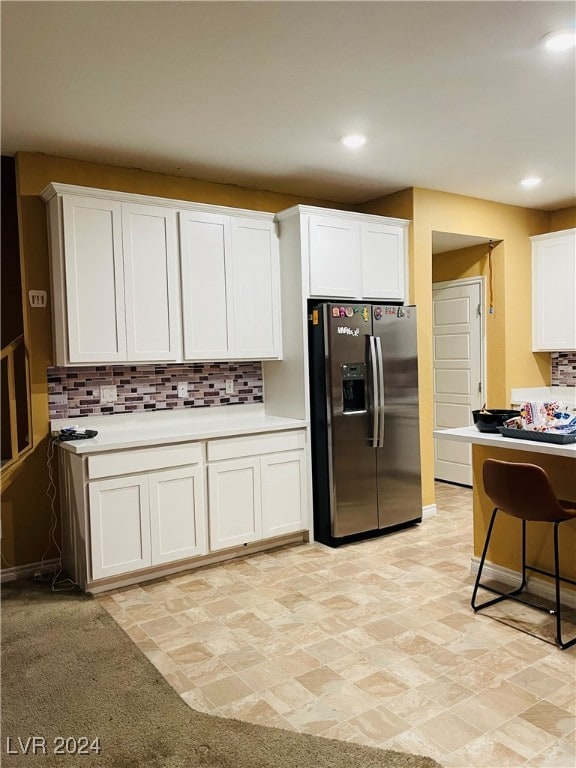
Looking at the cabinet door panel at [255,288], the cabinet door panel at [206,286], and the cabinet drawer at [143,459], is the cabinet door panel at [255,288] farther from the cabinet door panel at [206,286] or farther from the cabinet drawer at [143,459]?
the cabinet drawer at [143,459]

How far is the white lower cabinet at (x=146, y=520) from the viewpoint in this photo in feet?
11.3

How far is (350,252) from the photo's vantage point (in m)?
4.48

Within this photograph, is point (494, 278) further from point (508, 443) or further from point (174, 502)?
point (174, 502)

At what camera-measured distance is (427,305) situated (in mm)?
4855

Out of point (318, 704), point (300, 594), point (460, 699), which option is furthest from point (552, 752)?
point (300, 594)

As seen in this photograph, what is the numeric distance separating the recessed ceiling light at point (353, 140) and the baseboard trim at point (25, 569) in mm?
3312

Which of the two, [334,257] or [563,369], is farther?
[563,369]

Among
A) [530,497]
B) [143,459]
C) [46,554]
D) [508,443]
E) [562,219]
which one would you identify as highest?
[562,219]

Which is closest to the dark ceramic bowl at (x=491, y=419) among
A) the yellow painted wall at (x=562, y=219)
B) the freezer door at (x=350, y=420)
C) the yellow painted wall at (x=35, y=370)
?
the freezer door at (x=350, y=420)

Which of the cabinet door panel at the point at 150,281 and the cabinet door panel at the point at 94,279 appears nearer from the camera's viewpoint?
the cabinet door panel at the point at 94,279

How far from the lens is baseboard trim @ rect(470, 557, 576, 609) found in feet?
10.2

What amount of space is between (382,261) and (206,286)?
148 centimetres

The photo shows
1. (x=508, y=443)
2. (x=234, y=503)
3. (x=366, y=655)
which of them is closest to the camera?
(x=366, y=655)

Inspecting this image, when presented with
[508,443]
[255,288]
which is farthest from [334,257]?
[508,443]
